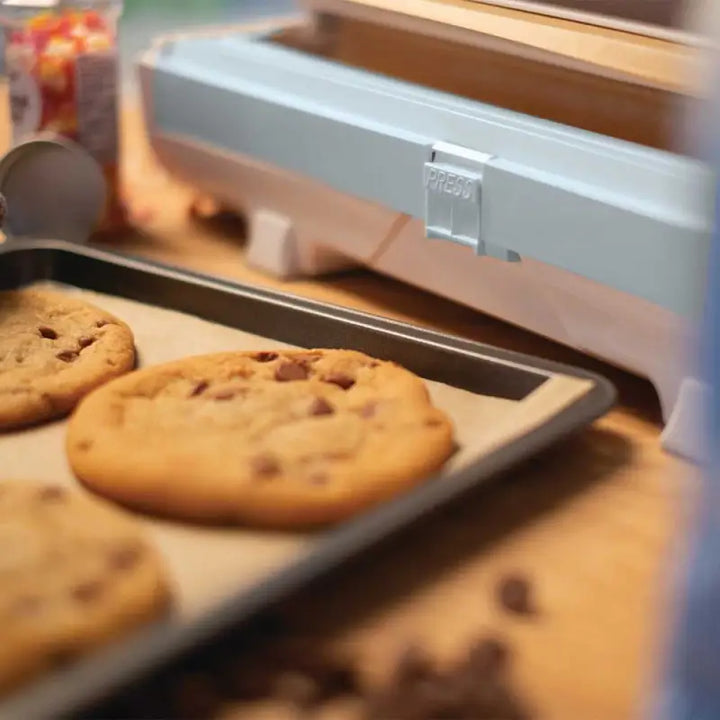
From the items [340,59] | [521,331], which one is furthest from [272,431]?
[340,59]

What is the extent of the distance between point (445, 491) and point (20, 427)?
13.2 inches

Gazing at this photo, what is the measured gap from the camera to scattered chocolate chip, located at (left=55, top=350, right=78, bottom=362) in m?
0.86

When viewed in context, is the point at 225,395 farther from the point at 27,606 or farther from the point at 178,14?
the point at 178,14

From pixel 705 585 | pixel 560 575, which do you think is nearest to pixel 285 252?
pixel 560 575

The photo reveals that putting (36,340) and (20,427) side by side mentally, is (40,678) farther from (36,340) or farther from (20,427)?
(36,340)

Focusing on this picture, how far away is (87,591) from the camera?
561 mm

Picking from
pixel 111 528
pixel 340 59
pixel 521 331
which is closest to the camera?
pixel 111 528

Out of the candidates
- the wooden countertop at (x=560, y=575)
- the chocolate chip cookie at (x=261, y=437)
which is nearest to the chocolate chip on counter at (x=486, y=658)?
the wooden countertop at (x=560, y=575)

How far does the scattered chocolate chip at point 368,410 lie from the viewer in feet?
2.45

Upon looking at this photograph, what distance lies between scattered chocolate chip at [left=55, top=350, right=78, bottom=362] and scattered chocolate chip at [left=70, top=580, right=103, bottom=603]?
1.08 feet

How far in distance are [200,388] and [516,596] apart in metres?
0.30

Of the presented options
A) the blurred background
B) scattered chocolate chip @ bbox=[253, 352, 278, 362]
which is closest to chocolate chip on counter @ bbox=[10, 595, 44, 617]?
scattered chocolate chip @ bbox=[253, 352, 278, 362]

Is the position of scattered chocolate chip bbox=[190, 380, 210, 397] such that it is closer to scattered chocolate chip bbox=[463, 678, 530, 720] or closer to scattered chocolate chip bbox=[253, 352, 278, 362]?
scattered chocolate chip bbox=[253, 352, 278, 362]

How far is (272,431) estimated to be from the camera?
0.73m
